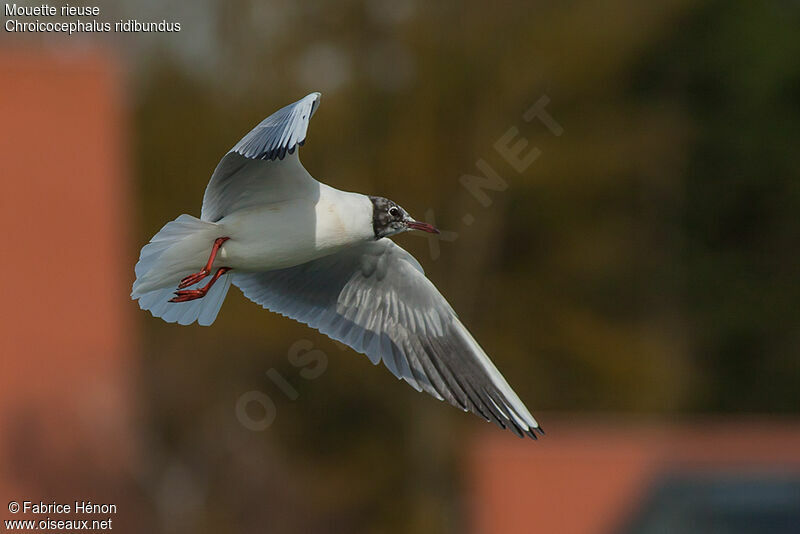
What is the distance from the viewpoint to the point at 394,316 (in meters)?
4.67

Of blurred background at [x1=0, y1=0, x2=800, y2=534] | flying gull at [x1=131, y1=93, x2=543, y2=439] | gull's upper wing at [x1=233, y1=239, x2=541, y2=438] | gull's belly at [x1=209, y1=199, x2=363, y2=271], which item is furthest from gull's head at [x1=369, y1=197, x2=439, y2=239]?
blurred background at [x1=0, y1=0, x2=800, y2=534]

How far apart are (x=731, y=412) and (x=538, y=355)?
320cm

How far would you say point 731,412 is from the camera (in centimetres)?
1516

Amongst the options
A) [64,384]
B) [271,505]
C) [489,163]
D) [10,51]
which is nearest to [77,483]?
[64,384]

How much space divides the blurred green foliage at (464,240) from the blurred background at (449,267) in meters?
0.03

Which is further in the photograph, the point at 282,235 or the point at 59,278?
the point at 59,278

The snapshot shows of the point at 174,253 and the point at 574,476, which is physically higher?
the point at 174,253

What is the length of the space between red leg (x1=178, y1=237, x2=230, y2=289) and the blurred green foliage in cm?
625

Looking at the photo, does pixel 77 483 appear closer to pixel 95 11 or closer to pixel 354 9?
pixel 95 11

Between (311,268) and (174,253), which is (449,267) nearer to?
(311,268)

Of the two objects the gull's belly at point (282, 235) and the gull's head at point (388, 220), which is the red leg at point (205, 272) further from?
the gull's head at point (388, 220)

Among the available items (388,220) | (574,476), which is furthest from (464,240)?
(388,220)

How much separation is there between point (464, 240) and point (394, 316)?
7477 millimetres

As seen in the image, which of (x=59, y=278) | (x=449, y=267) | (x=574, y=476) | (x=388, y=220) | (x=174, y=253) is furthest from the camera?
(x=449, y=267)
